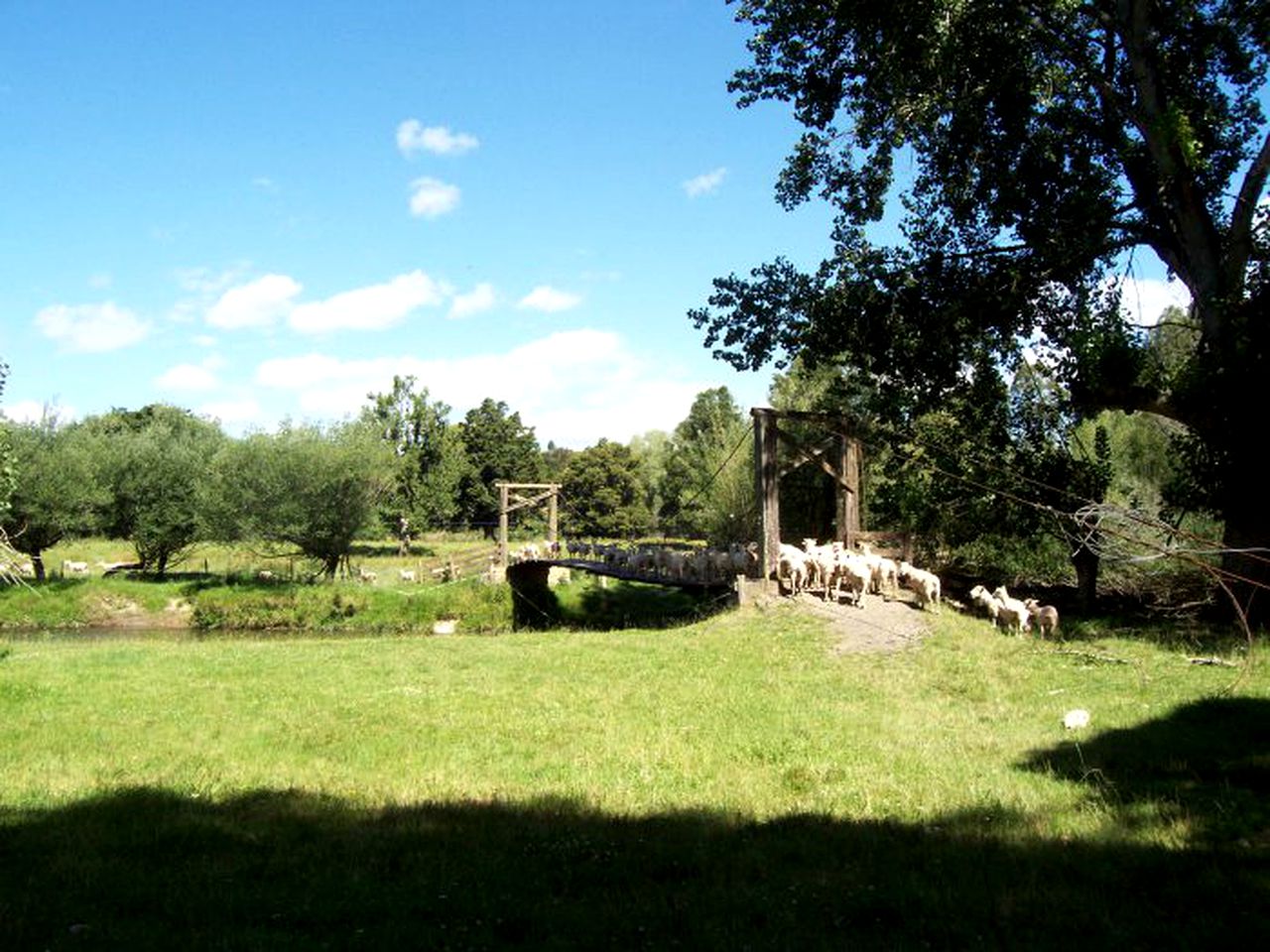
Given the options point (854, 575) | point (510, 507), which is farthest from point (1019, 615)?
point (510, 507)

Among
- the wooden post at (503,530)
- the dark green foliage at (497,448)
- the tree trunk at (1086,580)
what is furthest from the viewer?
the dark green foliage at (497,448)

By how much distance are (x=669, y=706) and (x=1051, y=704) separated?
14.0ft

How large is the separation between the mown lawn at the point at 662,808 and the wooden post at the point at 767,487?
177 inches

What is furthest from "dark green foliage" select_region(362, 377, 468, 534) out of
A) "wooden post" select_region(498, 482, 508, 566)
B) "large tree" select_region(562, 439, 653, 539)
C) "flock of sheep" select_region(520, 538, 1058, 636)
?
"flock of sheep" select_region(520, 538, 1058, 636)

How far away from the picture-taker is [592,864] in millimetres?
5715

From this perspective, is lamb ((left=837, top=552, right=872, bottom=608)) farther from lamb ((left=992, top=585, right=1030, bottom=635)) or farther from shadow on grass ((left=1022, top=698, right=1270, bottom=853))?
shadow on grass ((left=1022, top=698, right=1270, bottom=853))

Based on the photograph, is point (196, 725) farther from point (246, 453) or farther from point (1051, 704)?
point (246, 453)

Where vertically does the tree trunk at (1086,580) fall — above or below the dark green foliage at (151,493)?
below

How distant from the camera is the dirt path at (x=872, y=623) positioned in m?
15.0

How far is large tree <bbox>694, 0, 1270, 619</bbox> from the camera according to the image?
14570 millimetres

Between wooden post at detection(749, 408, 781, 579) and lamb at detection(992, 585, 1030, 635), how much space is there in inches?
161

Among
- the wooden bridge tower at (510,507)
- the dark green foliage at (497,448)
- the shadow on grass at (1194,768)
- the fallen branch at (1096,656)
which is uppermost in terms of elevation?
the dark green foliage at (497,448)

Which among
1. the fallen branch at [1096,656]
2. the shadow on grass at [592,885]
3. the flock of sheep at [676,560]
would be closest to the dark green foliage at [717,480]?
the flock of sheep at [676,560]

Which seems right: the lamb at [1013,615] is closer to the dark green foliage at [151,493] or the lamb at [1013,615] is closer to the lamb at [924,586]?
the lamb at [924,586]
